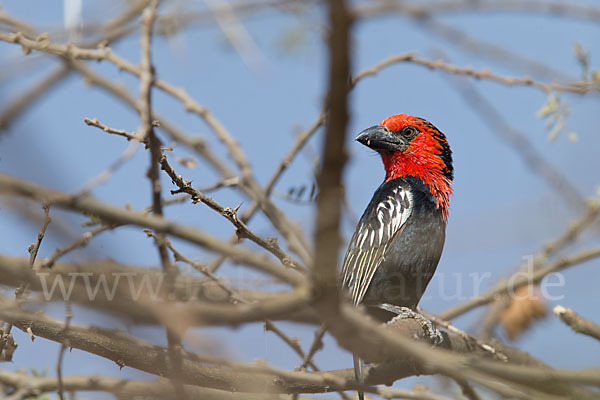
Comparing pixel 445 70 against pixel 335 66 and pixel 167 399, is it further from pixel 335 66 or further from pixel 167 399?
pixel 335 66

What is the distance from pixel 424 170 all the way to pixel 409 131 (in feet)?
1.39

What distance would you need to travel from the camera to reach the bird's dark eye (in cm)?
504

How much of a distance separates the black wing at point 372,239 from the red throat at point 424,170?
0.79 ft

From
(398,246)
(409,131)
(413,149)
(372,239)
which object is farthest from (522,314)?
(409,131)

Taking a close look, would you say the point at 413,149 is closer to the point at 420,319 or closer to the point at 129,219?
the point at 420,319

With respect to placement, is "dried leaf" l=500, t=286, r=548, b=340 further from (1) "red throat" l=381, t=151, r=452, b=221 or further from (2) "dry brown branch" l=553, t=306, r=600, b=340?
(2) "dry brown branch" l=553, t=306, r=600, b=340

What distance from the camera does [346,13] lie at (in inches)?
33.6

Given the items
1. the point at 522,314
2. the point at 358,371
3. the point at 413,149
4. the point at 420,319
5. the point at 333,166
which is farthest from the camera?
the point at 413,149

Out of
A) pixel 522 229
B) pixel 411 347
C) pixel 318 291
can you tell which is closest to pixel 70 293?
pixel 318 291

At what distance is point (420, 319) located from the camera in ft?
12.2

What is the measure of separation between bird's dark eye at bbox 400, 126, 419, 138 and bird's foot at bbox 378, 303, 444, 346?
144 centimetres

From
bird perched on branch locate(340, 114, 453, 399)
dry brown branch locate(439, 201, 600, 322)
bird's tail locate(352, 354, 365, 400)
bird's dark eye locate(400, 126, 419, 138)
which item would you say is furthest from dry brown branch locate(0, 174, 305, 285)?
bird's dark eye locate(400, 126, 419, 138)

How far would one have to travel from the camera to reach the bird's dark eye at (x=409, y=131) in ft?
16.5

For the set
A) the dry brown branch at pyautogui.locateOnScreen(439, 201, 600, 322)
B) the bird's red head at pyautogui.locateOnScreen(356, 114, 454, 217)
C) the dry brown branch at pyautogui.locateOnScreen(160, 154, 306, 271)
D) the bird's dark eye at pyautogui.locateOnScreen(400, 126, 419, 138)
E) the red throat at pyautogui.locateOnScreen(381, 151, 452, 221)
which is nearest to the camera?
the dry brown branch at pyautogui.locateOnScreen(160, 154, 306, 271)
